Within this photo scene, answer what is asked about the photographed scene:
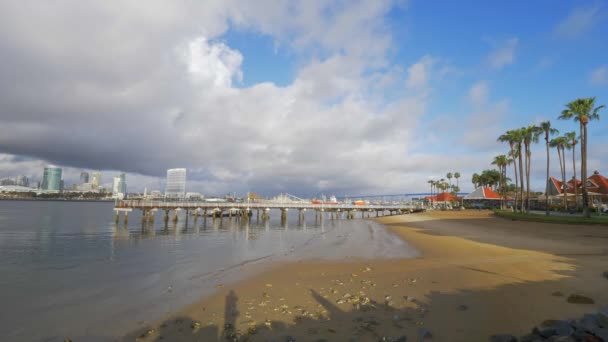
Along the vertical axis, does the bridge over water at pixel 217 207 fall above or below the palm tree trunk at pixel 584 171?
below

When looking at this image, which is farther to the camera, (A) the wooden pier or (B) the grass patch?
(A) the wooden pier

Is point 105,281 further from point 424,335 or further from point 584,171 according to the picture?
point 584,171

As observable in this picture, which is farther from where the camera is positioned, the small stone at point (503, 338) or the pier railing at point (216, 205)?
the pier railing at point (216, 205)

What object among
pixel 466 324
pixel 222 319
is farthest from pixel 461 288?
pixel 222 319

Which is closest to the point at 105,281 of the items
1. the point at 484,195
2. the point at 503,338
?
the point at 503,338

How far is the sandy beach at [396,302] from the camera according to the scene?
22.1 feet

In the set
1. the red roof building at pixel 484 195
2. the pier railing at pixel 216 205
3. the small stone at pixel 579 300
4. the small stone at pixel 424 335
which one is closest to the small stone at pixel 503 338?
the small stone at pixel 424 335

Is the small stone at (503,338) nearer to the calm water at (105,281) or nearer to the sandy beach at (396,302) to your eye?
the sandy beach at (396,302)

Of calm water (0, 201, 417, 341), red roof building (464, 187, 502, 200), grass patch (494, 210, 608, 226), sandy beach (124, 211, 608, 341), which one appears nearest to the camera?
sandy beach (124, 211, 608, 341)

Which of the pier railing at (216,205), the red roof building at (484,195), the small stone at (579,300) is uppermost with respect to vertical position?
the red roof building at (484,195)

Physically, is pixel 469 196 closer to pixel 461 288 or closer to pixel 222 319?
pixel 461 288

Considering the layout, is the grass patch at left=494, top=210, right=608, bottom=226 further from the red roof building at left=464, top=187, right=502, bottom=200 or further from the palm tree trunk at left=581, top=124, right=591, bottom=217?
the red roof building at left=464, top=187, right=502, bottom=200

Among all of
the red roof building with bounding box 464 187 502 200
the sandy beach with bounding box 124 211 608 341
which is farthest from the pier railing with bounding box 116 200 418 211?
the sandy beach with bounding box 124 211 608 341

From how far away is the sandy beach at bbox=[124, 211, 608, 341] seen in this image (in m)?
6.73
